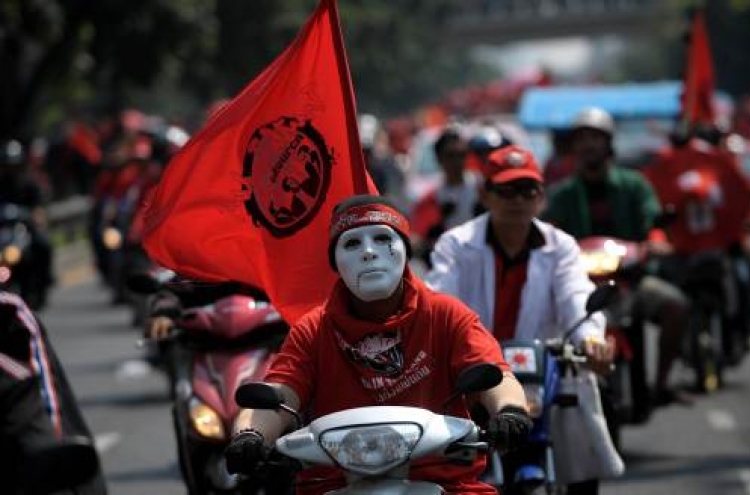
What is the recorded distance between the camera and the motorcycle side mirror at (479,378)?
6430 millimetres

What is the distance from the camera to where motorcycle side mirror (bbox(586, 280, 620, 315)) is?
8188 millimetres

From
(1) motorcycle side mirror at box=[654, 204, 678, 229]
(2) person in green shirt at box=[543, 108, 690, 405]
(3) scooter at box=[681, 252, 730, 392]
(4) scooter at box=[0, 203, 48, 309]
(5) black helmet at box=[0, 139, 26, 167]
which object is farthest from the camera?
(4) scooter at box=[0, 203, 48, 309]

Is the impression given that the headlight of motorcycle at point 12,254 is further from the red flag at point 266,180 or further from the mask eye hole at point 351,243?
the mask eye hole at point 351,243

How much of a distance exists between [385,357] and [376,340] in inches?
2.2

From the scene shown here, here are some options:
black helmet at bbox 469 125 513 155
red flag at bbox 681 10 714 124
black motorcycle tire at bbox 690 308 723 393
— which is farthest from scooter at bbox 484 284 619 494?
red flag at bbox 681 10 714 124

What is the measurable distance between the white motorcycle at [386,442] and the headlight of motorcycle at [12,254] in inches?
664

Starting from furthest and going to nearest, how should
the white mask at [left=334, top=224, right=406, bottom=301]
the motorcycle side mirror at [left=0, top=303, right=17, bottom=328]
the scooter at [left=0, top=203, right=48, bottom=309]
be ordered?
the scooter at [left=0, top=203, right=48, bottom=309], the white mask at [left=334, top=224, right=406, bottom=301], the motorcycle side mirror at [left=0, top=303, right=17, bottom=328]

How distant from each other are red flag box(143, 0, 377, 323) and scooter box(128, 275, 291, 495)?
1488 millimetres

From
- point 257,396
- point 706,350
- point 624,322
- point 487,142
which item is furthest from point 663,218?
point 257,396

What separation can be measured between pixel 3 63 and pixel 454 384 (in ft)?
101

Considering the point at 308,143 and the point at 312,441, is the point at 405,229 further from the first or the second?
the point at 308,143

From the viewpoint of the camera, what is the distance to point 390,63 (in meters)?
98.0

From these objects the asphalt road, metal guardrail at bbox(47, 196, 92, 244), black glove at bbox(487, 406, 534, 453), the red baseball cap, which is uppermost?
the red baseball cap

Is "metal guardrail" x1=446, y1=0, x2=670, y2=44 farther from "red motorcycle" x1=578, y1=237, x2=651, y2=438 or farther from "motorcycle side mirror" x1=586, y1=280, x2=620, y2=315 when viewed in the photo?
"motorcycle side mirror" x1=586, y1=280, x2=620, y2=315
